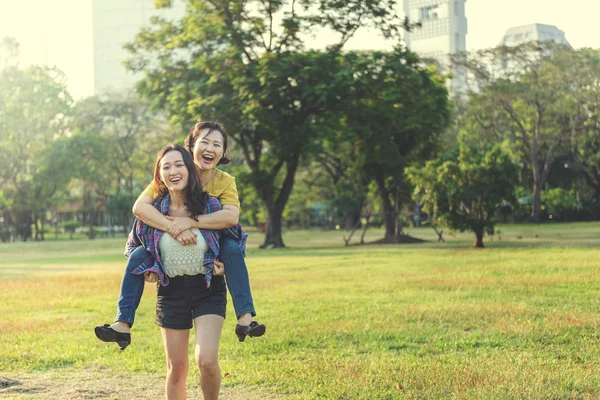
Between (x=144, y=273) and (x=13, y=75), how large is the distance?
61020 millimetres

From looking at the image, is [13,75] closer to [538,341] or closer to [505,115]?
[505,115]

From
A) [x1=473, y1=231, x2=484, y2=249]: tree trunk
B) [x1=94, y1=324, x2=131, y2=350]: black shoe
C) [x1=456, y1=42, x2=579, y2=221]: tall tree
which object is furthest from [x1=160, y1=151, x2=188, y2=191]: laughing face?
[x1=456, y1=42, x2=579, y2=221]: tall tree

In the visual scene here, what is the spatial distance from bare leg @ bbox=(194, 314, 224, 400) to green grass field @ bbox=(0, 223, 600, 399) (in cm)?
158

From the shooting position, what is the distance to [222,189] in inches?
222

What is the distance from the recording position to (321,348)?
9.18 m

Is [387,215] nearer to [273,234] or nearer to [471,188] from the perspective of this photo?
[273,234]

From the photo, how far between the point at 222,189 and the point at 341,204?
52.2 meters

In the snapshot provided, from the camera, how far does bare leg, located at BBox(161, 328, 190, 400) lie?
5.37 m

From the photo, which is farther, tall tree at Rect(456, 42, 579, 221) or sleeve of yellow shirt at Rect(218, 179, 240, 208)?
tall tree at Rect(456, 42, 579, 221)

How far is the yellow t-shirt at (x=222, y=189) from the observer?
555 cm

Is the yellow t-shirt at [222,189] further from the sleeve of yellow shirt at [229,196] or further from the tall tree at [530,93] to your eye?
the tall tree at [530,93]

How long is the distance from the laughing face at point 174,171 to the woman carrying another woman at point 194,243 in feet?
0.62

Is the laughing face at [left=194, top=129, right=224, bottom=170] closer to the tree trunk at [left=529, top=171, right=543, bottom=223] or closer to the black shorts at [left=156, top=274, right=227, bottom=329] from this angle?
the black shorts at [left=156, top=274, right=227, bottom=329]

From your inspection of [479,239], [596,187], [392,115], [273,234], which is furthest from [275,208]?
[596,187]
